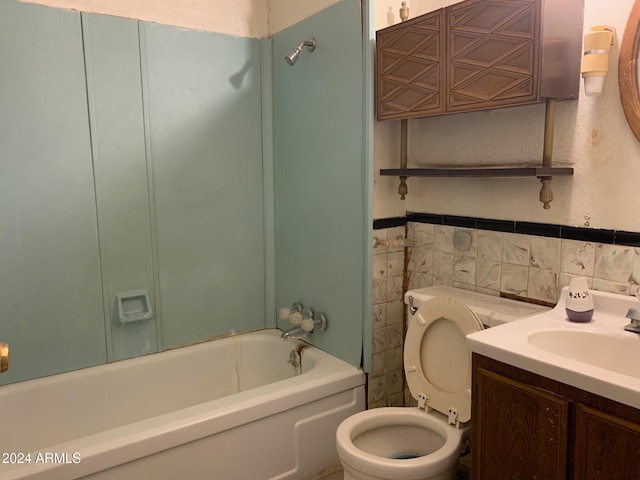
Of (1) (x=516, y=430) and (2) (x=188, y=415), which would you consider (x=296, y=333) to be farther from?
(1) (x=516, y=430)

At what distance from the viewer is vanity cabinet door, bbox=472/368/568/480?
1189mm

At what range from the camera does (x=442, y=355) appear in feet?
5.93

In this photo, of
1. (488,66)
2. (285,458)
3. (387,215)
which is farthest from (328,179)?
(285,458)

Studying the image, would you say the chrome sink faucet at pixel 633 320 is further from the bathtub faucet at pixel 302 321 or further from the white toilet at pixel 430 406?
the bathtub faucet at pixel 302 321

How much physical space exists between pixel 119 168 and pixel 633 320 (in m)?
2.01

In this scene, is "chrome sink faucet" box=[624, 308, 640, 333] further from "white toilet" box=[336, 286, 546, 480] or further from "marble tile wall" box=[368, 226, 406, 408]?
"marble tile wall" box=[368, 226, 406, 408]

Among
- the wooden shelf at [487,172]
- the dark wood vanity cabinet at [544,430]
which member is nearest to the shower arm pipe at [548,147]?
the wooden shelf at [487,172]

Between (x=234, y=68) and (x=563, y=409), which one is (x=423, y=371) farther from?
(x=234, y=68)

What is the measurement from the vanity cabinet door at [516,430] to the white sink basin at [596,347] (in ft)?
0.61

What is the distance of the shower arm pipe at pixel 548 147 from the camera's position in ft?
5.15

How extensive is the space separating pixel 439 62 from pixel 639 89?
2.05 ft

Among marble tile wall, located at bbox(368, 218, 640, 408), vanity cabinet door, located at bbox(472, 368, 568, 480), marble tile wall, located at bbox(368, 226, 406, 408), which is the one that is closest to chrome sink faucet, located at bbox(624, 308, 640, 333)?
marble tile wall, located at bbox(368, 218, 640, 408)

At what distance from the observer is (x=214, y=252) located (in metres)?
2.47

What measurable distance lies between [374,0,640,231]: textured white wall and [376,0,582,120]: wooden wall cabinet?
11 cm
